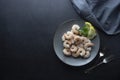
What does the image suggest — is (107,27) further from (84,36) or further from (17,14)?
(17,14)

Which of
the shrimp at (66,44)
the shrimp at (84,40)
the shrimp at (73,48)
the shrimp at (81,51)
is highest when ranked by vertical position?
the shrimp at (66,44)

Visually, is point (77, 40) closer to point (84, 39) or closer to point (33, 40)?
point (84, 39)

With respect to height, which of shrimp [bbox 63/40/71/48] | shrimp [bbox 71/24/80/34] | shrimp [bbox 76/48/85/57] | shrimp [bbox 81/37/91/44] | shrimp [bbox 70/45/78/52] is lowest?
shrimp [bbox 76/48/85/57]

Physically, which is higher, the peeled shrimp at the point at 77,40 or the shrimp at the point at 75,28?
the shrimp at the point at 75,28

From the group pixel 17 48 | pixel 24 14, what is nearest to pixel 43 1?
pixel 24 14

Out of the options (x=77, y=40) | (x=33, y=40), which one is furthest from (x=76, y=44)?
(x=33, y=40)
